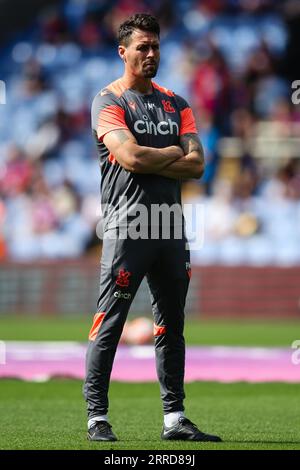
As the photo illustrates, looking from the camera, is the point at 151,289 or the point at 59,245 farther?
the point at 59,245

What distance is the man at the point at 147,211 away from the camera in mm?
6523

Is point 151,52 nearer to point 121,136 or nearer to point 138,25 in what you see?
point 138,25

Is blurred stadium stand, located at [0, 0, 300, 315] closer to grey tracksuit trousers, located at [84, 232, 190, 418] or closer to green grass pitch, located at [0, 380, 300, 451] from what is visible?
green grass pitch, located at [0, 380, 300, 451]

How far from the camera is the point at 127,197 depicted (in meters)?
6.59

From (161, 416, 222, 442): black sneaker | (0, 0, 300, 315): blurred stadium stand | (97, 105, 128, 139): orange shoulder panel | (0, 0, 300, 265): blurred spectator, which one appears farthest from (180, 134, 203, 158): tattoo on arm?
(0, 0, 300, 315): blurred stadium stand

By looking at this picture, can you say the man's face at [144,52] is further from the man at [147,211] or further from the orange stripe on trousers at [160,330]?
the orange stripe on trousers at [160,330]

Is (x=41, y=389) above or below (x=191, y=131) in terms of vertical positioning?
below

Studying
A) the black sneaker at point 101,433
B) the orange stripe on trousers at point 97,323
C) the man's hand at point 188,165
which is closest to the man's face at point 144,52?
the man's hand at point 188,165

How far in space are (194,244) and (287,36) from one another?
687 cm

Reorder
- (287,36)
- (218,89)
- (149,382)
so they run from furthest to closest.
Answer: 1. (287,36)
2. (218,89)
3. (149,382)

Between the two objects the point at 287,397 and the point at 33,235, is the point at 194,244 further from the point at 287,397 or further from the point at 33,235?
the point at 287,397

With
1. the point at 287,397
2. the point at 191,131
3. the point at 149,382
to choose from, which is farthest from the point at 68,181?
the point at 191,131

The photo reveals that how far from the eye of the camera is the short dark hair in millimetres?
6602

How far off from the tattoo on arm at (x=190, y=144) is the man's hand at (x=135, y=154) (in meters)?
0.14
